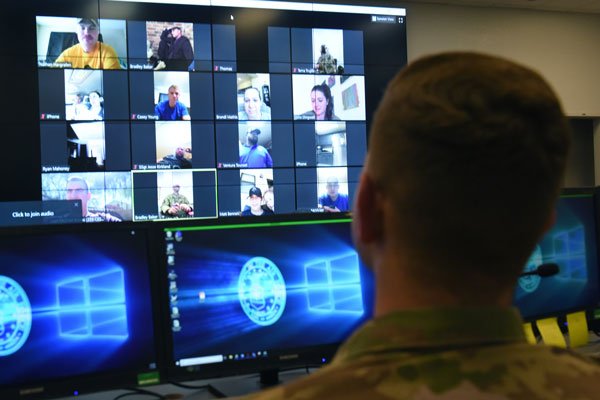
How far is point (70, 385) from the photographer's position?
1099 mm

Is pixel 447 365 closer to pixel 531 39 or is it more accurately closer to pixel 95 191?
pixel 95 191

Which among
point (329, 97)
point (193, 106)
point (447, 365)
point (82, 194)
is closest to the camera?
point (447, 365)

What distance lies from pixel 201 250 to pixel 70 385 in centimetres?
37

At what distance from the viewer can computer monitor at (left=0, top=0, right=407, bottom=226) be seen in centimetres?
396

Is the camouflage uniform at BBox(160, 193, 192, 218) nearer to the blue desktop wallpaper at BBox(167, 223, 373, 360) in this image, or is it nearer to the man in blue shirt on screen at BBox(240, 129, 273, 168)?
the man in blue shirt on screen at BBox(240, 129, 273, 168)

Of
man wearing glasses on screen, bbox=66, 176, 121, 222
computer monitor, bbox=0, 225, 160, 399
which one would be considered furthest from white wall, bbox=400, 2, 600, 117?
computer monitor, bbox=0, 225, 160, 399

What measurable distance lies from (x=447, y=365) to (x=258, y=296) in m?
0.83

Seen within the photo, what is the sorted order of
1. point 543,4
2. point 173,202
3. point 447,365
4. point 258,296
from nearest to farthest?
point 447,365, point 258,296, point 173,202, point 543,4

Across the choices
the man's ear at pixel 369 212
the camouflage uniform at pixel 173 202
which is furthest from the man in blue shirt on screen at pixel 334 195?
the man's ear at pixel 369 212

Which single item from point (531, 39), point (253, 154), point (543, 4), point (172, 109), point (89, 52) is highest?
point (543, 4)

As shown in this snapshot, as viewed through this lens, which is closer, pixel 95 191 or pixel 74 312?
pixel 74 312

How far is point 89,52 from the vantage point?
4.05 meters

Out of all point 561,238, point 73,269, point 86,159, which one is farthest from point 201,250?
point 86,159

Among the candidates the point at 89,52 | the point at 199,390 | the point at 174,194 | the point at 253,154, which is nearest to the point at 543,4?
the point at 253,154
